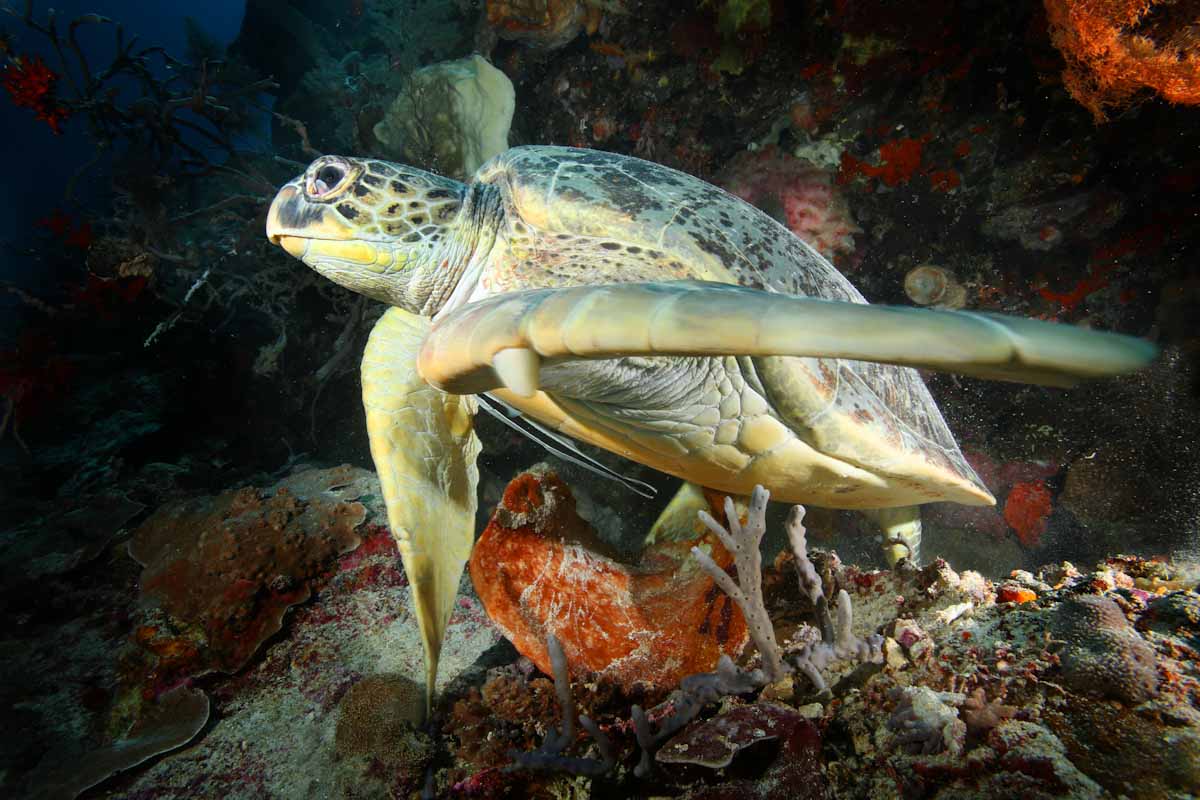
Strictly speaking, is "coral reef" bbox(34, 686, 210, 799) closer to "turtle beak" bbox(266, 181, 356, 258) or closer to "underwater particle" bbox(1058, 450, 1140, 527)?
"turtle beak" bbox(266, 181, 356, 258)

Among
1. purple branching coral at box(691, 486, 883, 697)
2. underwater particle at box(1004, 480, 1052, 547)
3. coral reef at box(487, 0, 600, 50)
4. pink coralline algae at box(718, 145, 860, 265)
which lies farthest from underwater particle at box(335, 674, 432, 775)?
coral reef at box(487, 0, 600, 50)

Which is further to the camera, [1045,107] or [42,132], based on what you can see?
[42,132]

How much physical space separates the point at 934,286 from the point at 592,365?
322 centimetres

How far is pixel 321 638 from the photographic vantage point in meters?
2.17

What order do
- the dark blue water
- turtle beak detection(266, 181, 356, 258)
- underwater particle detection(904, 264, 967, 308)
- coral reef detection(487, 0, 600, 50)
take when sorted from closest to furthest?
turtle beak detection(266, 181, 356, 258) → underwater particle detection(904, 264, 967, 308) → coral reef detection(487, 0, 600, 50) → the dark blue water

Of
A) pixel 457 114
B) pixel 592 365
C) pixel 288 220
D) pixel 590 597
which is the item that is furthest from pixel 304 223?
pixel 457 114

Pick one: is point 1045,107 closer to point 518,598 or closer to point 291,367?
point 518,598

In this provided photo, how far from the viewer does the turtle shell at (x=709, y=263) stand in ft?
5.62

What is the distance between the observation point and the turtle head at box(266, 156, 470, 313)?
1943 mm

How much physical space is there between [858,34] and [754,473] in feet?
10.4

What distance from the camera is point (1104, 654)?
990mm

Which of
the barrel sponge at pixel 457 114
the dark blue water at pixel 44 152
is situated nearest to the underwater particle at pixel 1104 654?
the barrel sponge at pixel 457 114

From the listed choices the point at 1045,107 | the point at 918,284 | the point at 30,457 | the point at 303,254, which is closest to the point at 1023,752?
the point at 303,254

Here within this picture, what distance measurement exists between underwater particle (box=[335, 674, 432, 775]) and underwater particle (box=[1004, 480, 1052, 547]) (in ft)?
14.6
